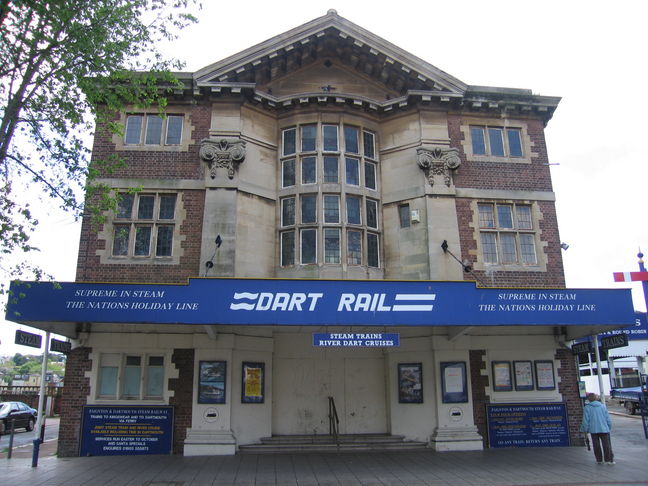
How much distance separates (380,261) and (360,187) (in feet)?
7.69

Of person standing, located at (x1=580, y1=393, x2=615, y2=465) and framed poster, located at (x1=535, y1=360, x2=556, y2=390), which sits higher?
framed poster, located at (x1=535, y1=360, x2=556, y2=390)

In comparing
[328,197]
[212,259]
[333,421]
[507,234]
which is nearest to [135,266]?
[212,259]

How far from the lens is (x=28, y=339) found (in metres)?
12.3

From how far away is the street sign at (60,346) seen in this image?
43.1 ft

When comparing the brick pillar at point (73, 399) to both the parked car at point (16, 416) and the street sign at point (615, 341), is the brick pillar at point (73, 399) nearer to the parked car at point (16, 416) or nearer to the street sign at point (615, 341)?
the parked car at point (16, 416)

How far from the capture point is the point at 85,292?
11.8m

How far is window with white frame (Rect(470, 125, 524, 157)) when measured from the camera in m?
17.0

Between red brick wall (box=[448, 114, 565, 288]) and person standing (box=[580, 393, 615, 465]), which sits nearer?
person standing (box=[580, 393, 615, 465])

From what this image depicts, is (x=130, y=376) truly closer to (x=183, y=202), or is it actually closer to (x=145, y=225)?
(x=145, y=225)

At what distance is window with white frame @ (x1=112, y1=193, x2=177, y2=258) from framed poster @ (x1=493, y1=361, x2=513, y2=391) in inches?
388

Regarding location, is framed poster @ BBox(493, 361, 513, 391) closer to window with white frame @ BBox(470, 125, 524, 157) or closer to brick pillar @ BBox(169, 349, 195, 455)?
window with white frame @ BBox(470, 125, 524, 157)

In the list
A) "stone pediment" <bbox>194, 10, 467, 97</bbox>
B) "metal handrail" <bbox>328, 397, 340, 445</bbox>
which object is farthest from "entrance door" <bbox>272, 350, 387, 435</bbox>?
"stone pediment" <bbox>194, 10, 467, 97</bbox>

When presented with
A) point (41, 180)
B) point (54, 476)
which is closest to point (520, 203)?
point (41, 180)

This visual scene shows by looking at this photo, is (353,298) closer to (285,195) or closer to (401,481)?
(401,481)
